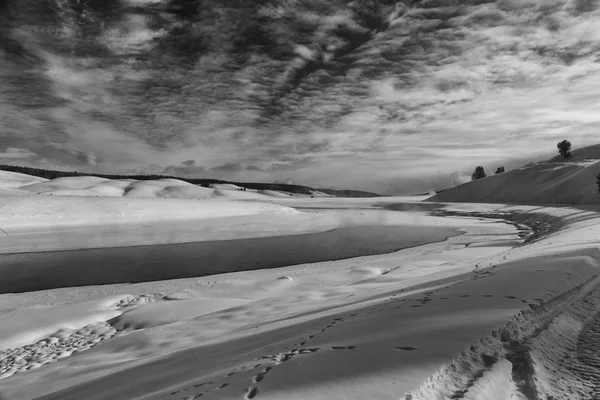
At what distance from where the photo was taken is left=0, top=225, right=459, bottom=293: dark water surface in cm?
1484

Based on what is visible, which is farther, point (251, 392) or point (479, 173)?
point (479, 173)

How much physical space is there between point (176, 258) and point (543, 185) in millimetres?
75497

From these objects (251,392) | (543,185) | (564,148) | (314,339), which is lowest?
(314,339)

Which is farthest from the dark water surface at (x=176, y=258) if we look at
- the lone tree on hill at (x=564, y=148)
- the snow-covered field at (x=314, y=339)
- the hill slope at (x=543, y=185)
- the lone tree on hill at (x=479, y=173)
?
the lone tree on hill at (x=479, y=173)

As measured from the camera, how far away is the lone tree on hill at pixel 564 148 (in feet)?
303

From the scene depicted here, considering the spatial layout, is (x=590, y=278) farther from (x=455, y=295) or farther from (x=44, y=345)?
(x=44, y=345)

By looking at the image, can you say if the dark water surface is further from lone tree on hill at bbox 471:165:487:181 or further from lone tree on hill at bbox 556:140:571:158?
lone tree on hill at bbox 471:165:487:181

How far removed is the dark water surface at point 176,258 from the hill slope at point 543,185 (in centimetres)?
4603

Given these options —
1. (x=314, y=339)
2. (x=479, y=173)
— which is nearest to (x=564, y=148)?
(x=479, y=173)

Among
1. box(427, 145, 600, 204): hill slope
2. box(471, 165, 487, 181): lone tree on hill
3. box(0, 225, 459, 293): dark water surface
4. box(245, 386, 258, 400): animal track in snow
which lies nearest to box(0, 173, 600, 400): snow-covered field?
box(245, 386, 258, 400): animal track in snow

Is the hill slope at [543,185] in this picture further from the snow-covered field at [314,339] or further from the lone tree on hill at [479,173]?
the snow-covered field at [314,339]

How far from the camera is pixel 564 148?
306ft

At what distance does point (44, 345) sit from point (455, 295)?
8600mm

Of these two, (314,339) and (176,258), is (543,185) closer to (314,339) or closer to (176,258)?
(176,258)
